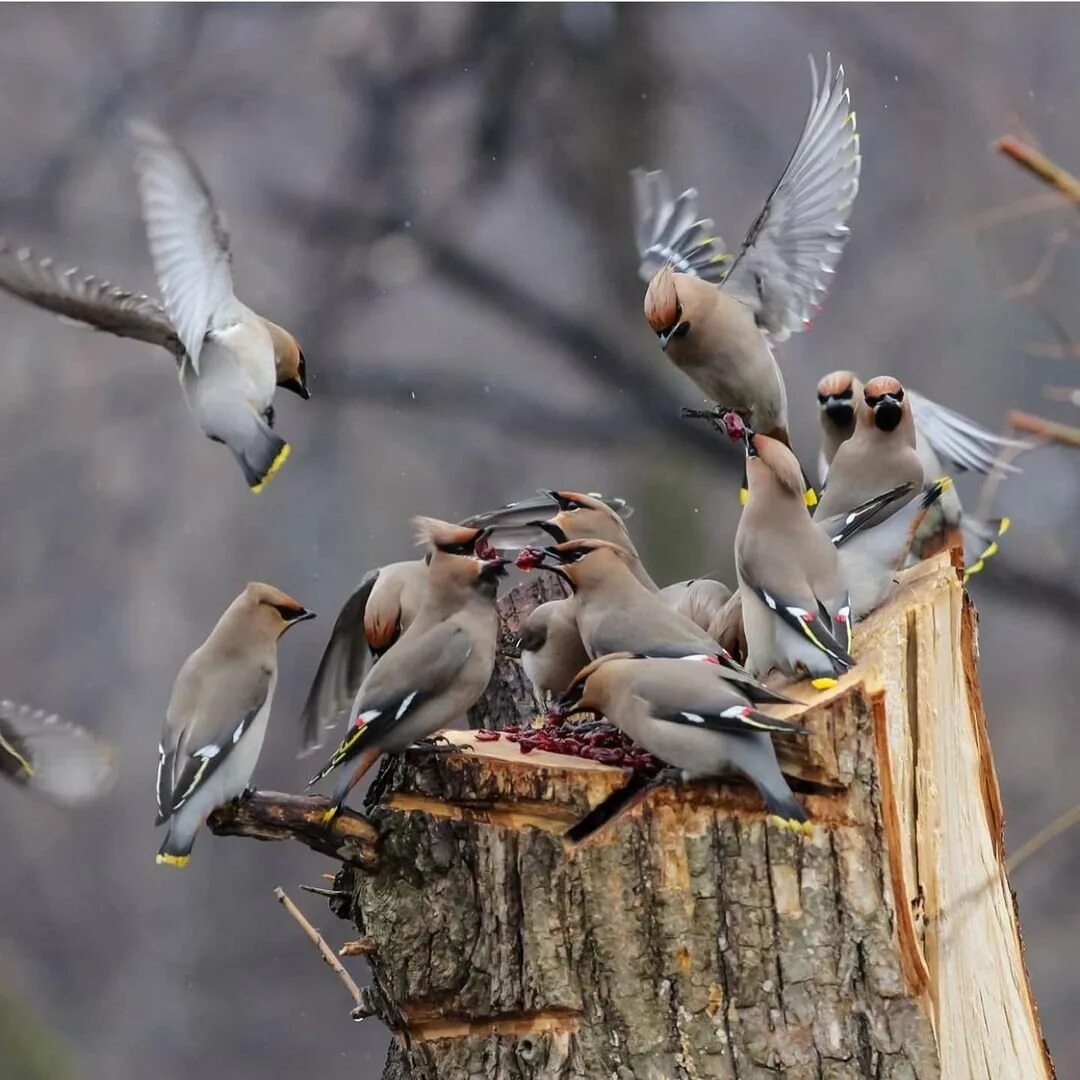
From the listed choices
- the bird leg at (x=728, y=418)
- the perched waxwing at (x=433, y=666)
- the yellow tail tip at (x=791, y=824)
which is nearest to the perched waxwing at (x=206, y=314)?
the perched waxwing at (x=433, y=666)

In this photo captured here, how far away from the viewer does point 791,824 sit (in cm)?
343

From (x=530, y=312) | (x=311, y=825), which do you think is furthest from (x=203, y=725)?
(x=530, y=312)

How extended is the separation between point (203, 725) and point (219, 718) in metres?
0.04

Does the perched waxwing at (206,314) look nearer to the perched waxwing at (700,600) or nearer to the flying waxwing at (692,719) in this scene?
the perched waxwing at (700,600)

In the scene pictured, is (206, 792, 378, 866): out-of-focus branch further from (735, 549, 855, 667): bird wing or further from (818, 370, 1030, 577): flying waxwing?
(818, 370, 1030, 577): flying waxwing

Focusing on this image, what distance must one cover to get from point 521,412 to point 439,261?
84cm

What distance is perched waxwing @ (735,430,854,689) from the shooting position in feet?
12.6

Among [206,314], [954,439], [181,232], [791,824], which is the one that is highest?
[954,439]

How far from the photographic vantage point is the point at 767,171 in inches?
333

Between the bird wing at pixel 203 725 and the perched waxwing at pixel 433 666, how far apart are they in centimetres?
24

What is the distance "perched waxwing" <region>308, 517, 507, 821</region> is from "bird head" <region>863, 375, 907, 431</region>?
106 cm

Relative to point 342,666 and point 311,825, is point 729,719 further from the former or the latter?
point 342,666

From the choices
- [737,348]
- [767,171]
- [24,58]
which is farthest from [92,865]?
[737,348]

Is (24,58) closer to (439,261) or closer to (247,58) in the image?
(247,58)
